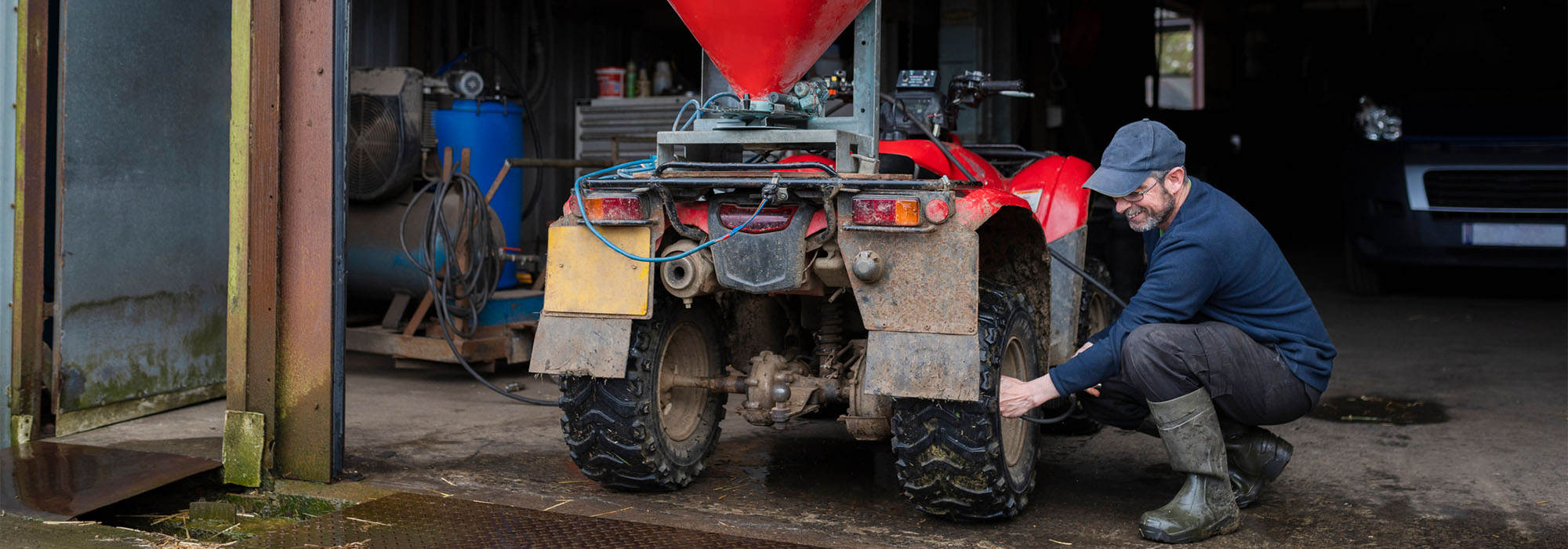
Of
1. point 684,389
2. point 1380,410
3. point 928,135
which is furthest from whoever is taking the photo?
point 1380,410

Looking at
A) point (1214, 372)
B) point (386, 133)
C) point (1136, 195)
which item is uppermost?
point (386, 133)

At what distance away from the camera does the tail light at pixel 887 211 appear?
116 inches

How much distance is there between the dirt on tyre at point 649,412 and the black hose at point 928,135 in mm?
840

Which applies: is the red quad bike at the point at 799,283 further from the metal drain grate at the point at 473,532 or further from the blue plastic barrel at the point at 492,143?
the blue plastic barrel at the point at 492,143

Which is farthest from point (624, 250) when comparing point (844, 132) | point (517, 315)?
point (517, 315)

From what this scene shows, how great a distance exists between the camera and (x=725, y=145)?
3.56 m

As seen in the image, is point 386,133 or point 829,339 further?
point 386,133

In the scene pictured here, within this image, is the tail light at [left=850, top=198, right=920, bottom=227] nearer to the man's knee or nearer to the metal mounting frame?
the metal mounting frame

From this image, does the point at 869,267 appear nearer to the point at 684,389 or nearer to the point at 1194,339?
the point at 1194,339

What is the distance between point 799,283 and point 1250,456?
4.43 ft

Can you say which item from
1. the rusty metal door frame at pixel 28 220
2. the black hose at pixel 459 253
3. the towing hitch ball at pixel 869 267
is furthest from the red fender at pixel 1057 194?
the rusty metal door frame at pixel 28 220

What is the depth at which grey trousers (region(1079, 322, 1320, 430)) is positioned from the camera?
3.12 m

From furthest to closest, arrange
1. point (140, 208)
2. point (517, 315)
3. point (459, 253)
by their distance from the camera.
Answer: point (517, 315)
point (459, 253)
point (140, 208)

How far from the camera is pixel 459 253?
212 inches
